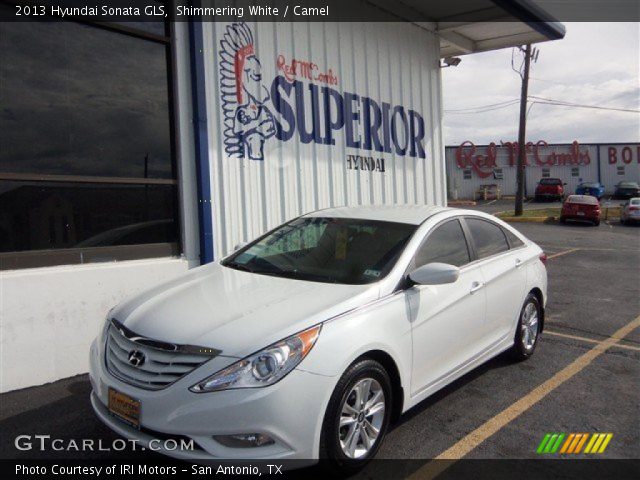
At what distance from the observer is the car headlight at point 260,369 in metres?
2.71

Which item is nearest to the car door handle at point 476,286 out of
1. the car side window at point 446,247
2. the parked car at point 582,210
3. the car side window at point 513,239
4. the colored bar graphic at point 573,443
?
the car side window at point 446,247

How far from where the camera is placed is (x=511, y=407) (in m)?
4.16

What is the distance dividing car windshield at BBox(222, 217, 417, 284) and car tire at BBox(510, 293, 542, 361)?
1719 millimetres

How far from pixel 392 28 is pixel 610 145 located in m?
47.9

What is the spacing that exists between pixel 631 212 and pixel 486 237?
2509 cm

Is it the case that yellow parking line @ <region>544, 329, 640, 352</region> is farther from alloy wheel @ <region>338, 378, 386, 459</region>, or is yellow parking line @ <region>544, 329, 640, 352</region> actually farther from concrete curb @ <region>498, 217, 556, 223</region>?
concrete curb @ <region>498, 217, 556, 223</region>

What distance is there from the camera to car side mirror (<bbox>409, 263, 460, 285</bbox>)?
3492mm

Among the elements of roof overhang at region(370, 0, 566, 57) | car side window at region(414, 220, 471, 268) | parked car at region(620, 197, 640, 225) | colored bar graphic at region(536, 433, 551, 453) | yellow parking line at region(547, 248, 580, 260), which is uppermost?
roof overhang at region(370, 0, 566, 57)

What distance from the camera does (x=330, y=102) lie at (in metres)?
7.83

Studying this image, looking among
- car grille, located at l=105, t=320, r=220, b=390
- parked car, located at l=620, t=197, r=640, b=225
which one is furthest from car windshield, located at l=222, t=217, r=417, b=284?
parked car, located at l=620, t=197, r=640, b=225

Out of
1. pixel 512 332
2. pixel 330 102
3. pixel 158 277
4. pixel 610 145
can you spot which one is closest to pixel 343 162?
pixel 330 102

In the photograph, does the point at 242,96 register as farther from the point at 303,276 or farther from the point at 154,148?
the point at 303,276

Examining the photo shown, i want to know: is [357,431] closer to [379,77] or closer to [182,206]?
[182,206]

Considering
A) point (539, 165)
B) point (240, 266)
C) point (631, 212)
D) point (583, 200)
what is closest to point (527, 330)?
point (240, 266)
